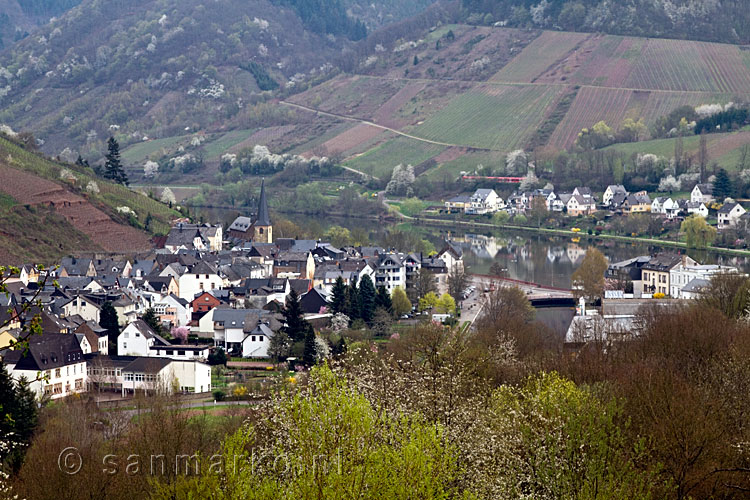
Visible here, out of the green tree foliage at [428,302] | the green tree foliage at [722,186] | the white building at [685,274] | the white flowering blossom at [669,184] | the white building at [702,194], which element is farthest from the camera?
the white flowering blossom at [669,184]

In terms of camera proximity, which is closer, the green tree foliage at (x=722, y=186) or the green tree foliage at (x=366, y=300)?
the green tree foliage at (x=366, y=300)

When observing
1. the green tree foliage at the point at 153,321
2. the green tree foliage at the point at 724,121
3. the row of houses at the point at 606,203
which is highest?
the green tree foliage at the point at 724,121

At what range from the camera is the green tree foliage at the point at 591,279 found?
169 ft

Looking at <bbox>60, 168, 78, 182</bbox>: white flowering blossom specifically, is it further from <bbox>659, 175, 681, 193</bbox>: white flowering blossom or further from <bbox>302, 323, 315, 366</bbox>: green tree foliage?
<bbox>659, 175, 681, 193</bbox>: white flowering blossom

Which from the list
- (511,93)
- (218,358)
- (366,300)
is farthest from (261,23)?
(218,358)

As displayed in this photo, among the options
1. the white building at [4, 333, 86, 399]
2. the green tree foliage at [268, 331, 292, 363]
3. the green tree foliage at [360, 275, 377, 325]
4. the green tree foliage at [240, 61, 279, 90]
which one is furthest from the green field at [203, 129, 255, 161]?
the white building at [4, 333, 86, 399]

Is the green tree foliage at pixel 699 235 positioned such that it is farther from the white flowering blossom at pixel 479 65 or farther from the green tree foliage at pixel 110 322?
the white flowering blossom at pixel 479 65

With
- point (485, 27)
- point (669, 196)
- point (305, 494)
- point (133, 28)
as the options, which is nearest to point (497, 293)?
point (305, 494)

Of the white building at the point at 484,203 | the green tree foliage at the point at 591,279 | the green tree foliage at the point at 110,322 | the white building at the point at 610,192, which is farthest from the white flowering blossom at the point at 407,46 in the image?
the green tree foliage at the point at 110,322

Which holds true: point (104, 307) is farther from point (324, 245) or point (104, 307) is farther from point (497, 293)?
point (324, 245)

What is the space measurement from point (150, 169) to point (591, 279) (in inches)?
3163

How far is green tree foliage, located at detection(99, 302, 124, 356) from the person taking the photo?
1539 inches

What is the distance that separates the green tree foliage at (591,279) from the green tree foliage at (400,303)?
27.5 ft

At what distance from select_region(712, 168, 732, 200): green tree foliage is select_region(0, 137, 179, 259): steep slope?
41.9 m
